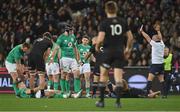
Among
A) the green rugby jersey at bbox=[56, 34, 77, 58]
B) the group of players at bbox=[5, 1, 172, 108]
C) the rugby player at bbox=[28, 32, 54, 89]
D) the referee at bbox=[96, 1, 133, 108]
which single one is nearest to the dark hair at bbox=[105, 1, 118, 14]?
the referee at bbox=[96, 1, 133, 108]

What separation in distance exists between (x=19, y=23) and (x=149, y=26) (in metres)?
6.28

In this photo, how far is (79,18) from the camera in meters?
31.6

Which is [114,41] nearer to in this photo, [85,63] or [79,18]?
[85,63]

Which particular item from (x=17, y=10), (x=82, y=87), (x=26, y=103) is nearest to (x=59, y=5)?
(x=17, y=10)

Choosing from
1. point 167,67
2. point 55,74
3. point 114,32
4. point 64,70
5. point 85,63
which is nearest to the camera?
point 114,32

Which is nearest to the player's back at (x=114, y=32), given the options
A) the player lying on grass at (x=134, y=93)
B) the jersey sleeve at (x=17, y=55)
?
the player lying on grass at (x=134, y=93)

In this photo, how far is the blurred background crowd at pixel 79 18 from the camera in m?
29.6

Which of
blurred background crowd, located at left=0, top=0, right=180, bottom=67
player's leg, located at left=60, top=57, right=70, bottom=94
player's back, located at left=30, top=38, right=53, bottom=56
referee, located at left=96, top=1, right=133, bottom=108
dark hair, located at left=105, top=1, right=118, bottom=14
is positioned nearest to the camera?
dark hair, located at left=105, top=1, right=118, bottom=14

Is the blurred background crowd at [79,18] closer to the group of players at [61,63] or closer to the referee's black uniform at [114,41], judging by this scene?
the group of players at [61,63]

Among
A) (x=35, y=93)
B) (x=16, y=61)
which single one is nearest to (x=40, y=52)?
(x=16, y=61)

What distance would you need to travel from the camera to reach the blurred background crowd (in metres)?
29.6

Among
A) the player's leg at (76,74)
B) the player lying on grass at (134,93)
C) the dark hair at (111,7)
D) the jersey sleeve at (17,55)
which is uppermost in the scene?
the dark hair at (111,7)

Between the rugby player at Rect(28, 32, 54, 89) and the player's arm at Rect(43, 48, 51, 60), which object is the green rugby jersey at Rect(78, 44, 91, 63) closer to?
the player's arm at Rect(43, 48, 51, 60)

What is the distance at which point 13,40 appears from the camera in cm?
2980
